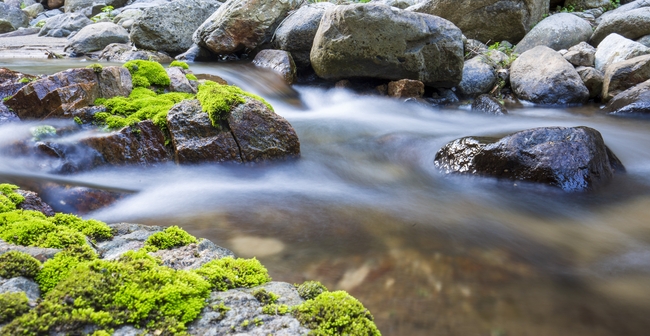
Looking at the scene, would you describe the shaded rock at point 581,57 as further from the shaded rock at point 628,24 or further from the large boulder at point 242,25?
the large boulder at point 242,25

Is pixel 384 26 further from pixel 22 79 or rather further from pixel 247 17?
pixel 22 79

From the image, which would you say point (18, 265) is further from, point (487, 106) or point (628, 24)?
point (628, 24)

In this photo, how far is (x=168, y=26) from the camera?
A: 13.6 m

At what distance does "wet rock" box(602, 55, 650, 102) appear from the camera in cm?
973

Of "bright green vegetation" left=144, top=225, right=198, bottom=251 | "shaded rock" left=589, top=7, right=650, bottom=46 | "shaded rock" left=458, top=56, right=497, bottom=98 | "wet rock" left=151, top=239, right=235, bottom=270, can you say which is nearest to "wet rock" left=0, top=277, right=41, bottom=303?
"wet rock" left=151, top=239, right=235, bottom=270

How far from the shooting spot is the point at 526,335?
2.71 meters

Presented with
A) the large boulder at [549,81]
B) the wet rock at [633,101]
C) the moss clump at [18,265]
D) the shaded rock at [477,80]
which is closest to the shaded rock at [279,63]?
the shaded rock at [477,80]

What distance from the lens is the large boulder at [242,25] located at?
11.9 metres

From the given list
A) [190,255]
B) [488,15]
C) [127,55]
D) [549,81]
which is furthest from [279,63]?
[190,255]

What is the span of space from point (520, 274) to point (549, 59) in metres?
9.14

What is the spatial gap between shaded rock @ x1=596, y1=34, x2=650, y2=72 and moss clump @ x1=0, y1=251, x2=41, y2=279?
13232 mm

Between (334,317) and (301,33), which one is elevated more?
(301,33)

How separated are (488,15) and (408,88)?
578cm

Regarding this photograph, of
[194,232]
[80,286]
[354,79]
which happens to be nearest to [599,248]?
[194,232]
